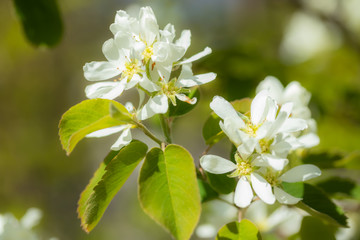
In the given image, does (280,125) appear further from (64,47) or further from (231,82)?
(64,47)

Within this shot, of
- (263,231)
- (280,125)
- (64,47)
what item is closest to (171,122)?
(280,125)

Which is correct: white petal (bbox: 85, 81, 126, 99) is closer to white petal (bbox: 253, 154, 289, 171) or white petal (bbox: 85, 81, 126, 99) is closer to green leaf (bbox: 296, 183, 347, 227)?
white petal (bbox: 253, 154, 289, 171)

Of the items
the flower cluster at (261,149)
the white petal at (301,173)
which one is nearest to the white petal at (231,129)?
the flower cluster at (261,149)

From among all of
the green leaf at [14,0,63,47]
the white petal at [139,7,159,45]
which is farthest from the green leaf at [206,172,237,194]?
the green leaf at [14,0,63,47]

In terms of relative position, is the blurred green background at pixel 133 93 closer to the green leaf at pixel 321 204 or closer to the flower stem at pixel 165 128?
the flower stem at pixel 165 128

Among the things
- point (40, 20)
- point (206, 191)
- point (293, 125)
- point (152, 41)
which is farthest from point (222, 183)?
point (40, 20)

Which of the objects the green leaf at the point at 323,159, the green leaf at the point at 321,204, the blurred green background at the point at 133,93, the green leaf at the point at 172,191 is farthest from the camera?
the blurred green background at the point at 133,93
